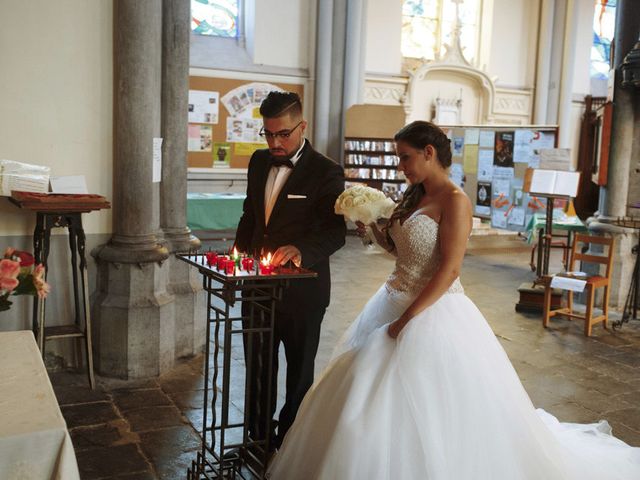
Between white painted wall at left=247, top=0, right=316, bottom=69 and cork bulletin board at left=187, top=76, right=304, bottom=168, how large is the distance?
1.64 feet

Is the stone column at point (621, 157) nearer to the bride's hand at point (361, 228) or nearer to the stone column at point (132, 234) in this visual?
the stone column at point (132, 234)

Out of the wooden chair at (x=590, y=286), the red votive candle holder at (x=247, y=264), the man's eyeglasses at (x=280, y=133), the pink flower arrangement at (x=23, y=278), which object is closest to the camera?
the pink flower arrangement at (x=23, y=278)

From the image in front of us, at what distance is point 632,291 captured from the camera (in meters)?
6.88

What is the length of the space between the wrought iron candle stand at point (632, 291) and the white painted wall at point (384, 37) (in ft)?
24.0

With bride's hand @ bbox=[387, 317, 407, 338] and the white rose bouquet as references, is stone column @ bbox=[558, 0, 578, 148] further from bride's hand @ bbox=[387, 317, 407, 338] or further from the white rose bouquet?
bride's hand @ bbox=[387, 317, 407, 338]

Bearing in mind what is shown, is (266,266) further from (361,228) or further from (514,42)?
(514,42)

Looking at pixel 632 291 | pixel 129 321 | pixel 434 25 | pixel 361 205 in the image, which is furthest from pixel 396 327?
pixel 434 25

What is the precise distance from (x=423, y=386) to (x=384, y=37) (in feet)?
38.5

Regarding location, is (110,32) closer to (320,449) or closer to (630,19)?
(320,449)

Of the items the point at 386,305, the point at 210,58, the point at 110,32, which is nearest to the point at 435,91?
the point at 210,58

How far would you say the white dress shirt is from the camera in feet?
10.1

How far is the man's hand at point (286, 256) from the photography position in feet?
8.87

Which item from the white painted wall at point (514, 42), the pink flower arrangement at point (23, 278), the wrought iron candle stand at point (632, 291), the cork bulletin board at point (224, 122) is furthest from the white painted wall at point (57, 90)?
the white painted wall at point (514, 42)

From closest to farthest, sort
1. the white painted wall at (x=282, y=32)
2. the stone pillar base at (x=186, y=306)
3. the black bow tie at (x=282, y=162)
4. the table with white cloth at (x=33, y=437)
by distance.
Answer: the table with white cloth at (x=33, y=437), the black bow tie at (x=282, y=162), the stone pillar base at (x=186, y=306), the white painted wall at (x=282, y=32)
